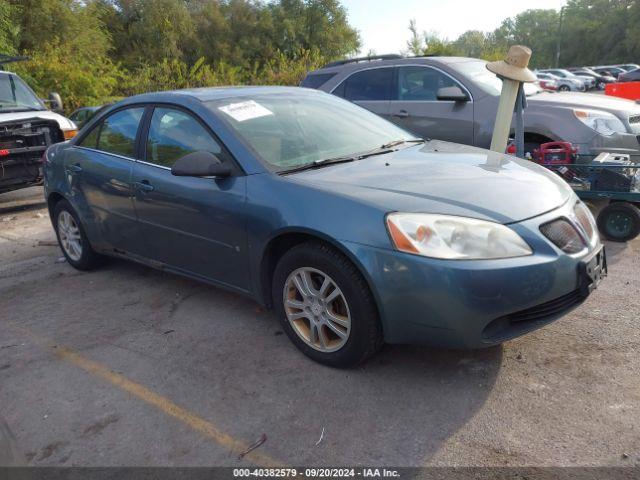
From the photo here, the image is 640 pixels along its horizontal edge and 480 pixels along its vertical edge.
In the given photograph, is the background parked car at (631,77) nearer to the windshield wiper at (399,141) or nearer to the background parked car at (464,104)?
the background parked car at (464,104)

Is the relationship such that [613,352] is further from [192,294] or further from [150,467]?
[192,294]

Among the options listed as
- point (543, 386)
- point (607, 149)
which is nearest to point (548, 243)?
point (543, 386)

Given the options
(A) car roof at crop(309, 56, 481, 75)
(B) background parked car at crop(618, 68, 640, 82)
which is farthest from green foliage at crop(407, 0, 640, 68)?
(A) car roof at crop(309, 56, 481, 75)

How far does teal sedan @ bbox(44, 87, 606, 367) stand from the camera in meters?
2.64

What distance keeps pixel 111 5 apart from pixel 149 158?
38.0m

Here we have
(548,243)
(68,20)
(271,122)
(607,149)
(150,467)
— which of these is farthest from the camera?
(68,20)

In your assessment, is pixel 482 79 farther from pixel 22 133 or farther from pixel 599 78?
pixel 599 78

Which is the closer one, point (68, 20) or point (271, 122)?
point (271, 122)

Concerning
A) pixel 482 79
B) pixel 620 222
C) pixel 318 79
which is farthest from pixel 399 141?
pixel 318 79

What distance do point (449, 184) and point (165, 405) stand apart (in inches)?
74.8

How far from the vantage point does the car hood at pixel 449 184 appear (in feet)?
9.16

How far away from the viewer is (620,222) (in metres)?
5.00

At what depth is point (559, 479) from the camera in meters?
2.19

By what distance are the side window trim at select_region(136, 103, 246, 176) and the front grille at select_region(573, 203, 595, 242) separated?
192cm
